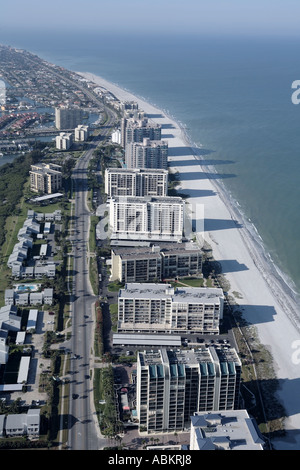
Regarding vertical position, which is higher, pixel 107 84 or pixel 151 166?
pixel 107 84

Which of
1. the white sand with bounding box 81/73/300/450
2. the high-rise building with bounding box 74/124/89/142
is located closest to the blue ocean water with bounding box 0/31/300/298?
the white sand with bounding box 81/73/300/450

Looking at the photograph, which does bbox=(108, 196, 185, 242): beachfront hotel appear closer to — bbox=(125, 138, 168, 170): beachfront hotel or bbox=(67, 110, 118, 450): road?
bbox=(67, 110, 118, 450): road

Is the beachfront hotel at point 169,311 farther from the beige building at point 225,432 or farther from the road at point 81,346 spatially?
the beige building at point 225,432

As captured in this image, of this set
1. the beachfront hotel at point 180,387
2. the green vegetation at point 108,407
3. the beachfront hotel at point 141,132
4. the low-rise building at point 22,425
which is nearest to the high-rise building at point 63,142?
the beachfront hotel at point 141,132

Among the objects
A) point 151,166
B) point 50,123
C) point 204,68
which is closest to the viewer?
point 151,166

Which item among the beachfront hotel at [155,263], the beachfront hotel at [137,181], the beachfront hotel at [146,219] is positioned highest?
the beachfront hotel at [137,181]

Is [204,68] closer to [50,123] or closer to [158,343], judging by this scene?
[50,123]
